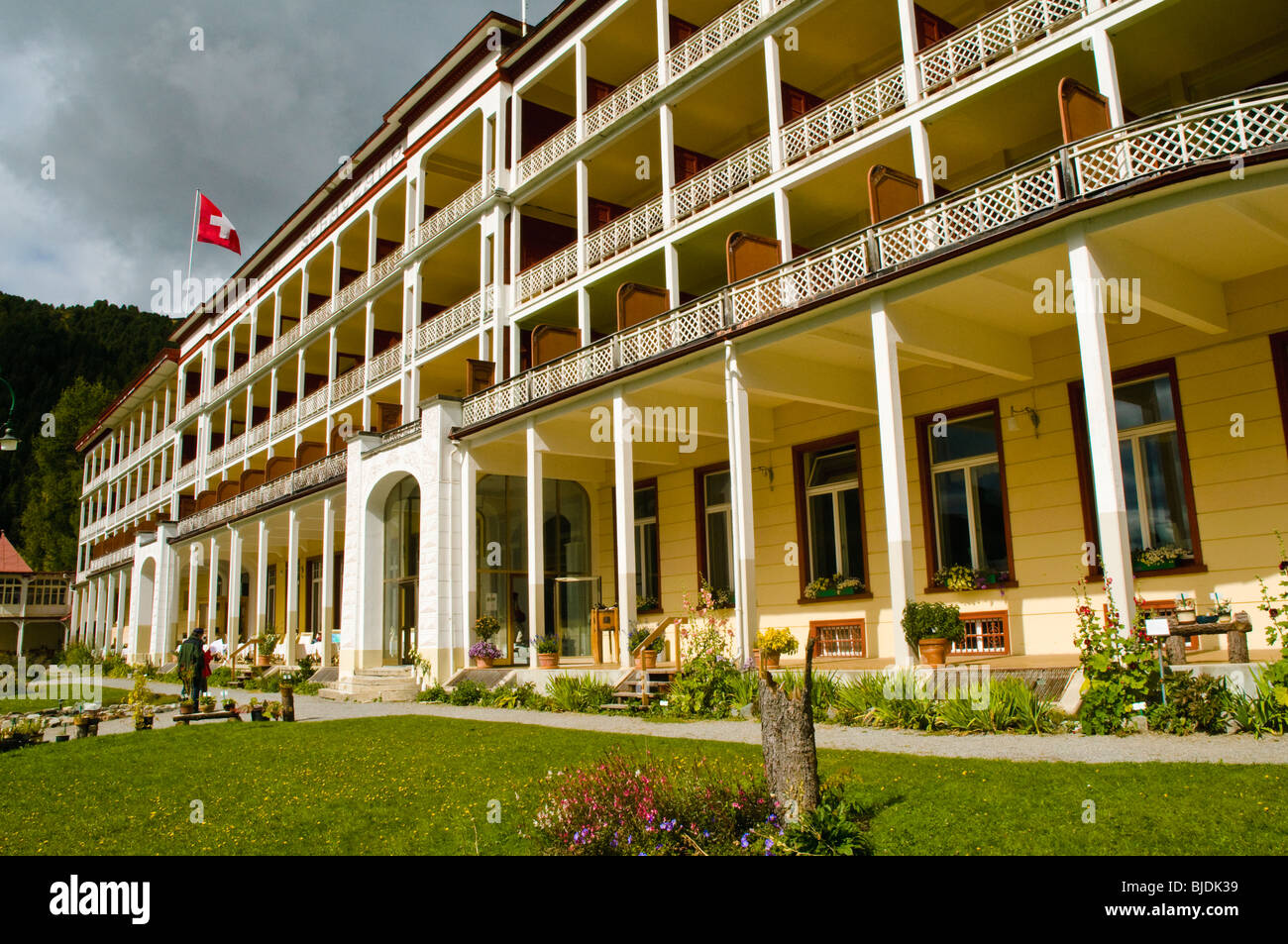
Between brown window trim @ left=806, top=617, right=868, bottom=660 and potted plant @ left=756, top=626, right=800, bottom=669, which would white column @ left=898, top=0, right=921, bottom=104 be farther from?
brown window trim @ left=806, top=617, right=868, bottom=660

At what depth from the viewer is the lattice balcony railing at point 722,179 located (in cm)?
1689

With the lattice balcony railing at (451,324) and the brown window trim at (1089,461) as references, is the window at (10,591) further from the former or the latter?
the brown window trim at (1089,461)

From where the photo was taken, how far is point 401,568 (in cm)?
2373

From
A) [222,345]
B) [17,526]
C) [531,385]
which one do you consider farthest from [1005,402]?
[17,526]

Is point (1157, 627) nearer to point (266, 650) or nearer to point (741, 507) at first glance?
point (741, 507)

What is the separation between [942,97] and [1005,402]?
480 centimetres

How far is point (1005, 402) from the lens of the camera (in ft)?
48.4

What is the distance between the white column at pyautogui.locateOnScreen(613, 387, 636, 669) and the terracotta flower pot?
19.6 feet

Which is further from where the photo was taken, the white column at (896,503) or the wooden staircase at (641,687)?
the wooden staircase at (641,687)

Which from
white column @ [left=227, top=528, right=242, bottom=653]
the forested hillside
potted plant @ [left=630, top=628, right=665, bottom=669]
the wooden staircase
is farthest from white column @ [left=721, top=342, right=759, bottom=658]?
the forested hillside

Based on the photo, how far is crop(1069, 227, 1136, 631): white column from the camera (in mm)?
9674

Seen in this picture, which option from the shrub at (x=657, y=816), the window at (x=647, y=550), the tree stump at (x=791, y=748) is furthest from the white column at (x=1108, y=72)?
the window at (x=647, y=550)

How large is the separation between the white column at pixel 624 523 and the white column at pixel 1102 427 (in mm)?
8250
